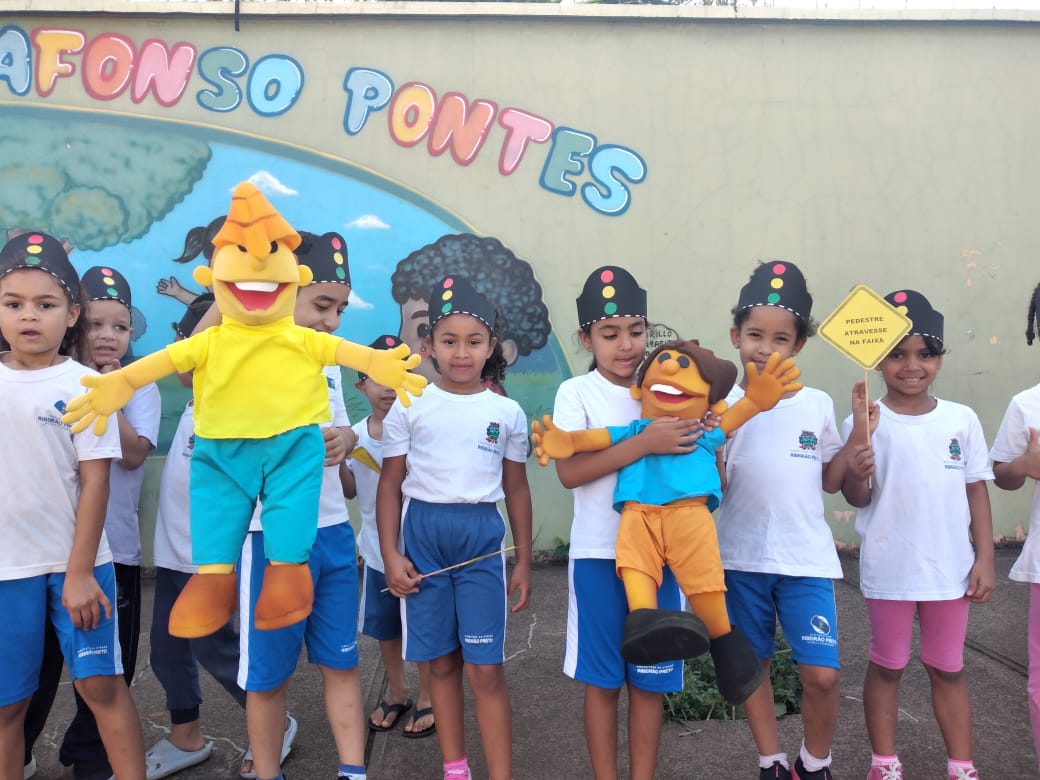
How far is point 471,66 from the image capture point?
17.9 ft

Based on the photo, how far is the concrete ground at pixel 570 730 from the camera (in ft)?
9.85

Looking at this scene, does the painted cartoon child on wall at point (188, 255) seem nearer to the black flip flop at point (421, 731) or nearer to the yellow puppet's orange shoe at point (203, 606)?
the black flip flop at point (421, 731)

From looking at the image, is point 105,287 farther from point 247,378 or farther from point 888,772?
point 888,772

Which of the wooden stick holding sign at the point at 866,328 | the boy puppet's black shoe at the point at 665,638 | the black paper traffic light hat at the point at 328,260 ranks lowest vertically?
the boy puppet's black shoe at the point at 665,638

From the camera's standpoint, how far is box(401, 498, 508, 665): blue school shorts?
2.75m

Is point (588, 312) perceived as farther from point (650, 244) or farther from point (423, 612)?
point (650, 244)

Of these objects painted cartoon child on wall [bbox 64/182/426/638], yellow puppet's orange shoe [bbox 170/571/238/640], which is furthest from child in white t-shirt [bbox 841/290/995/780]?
yellow puppet's orange shoe [bbox 170/571/238/640]

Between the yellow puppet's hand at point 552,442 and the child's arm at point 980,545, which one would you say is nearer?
the yellow puppet's hand at point 552,442

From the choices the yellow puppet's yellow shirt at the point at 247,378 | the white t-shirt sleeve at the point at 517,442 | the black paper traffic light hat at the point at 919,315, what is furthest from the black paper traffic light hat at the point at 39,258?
the black paper traffic light hat at the point at 919,315

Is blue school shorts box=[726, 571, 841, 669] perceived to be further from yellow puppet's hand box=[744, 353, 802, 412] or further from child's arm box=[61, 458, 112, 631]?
child's arm box=[61, 458, 112, 631]

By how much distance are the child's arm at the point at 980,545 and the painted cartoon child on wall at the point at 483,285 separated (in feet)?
10.0

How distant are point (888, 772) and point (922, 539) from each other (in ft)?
2.58

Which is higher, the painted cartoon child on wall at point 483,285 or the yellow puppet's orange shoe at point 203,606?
the painted cartoon child on wall at point 483,285

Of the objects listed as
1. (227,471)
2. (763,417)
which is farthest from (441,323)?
(763,417)
